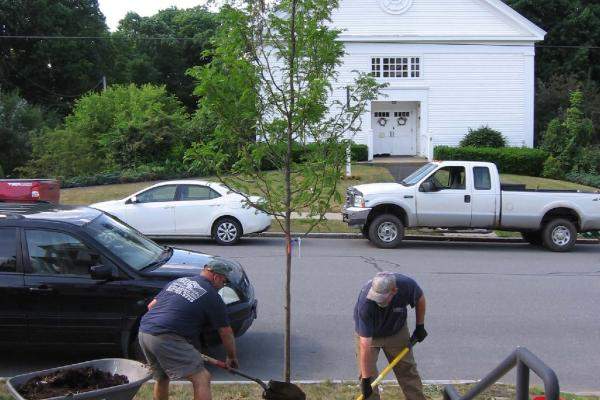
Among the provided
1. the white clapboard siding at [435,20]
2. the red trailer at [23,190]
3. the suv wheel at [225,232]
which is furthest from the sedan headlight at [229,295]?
the white clapboard siding at [435,20]

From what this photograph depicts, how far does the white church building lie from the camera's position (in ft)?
101

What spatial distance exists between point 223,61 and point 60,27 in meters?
44.6

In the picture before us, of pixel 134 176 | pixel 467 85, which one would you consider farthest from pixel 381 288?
pixel 467 85

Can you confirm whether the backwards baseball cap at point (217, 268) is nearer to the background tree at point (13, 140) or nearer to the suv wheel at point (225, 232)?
the suv wheel at point (225, 232)

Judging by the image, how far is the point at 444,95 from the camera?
103 ft

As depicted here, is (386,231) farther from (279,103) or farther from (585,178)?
(585,178)

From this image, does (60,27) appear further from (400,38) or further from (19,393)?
(19,393)

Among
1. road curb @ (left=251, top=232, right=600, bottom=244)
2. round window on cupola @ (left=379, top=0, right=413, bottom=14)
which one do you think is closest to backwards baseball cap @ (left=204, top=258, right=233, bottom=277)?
road curb @ (left=251, top=232, right=600, bottom=244)

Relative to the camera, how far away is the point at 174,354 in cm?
463

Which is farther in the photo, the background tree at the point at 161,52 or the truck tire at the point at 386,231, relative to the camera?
the background tree at the point at 161,52

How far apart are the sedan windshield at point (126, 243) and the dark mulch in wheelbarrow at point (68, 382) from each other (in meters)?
1.90

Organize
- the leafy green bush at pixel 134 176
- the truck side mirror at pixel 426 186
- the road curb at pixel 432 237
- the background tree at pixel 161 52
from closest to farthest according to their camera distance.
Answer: the truck side mirror at pixel 426 186 → the road curb at pixel 432 237 → the leafy green bush at pixel 134 176 → the background tree at pixel 161 52

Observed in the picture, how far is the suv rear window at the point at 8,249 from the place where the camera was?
6.39 m

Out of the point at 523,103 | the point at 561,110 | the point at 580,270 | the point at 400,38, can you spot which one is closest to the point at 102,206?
the point at 580,270
